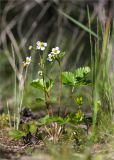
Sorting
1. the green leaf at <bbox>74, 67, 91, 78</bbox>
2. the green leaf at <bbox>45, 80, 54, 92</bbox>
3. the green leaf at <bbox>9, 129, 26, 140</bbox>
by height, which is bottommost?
the green leaf at <bbox>9, 129, 26, 140</bbox>

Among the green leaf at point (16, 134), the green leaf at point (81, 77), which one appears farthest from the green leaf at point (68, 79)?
the green leaf at point (16, 134)

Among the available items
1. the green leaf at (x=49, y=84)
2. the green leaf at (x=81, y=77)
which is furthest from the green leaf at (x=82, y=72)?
the green leaf at (x=49, y=84)

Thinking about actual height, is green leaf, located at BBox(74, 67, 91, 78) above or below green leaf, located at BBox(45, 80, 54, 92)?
above

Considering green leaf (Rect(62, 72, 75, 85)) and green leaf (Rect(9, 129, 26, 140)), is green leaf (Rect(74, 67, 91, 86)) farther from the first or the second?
green leaf (Rect(9, 129, 26, 140))

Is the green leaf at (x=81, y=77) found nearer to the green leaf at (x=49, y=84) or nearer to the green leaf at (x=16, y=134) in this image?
the green leaf at (x=49, y=84)

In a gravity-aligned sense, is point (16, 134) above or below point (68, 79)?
below

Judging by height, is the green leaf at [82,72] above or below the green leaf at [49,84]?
above

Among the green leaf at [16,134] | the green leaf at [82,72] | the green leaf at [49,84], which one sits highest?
the green leaf at [82,72]

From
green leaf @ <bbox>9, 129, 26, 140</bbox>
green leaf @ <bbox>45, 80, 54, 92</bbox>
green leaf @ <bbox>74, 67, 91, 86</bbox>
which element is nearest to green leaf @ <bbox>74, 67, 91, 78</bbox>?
green leaf @ <bbox>74, 67, 91, 86</bbox>

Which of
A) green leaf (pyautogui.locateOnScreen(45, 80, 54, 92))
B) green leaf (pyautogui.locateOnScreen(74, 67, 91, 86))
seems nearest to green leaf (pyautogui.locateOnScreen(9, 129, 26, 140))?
green leaf (pyautogui.locateOnScreen(45, 80, 54, 92))

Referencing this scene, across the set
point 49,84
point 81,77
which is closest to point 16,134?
point 49,84

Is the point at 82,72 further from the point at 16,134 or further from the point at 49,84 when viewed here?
the point at 16,134
